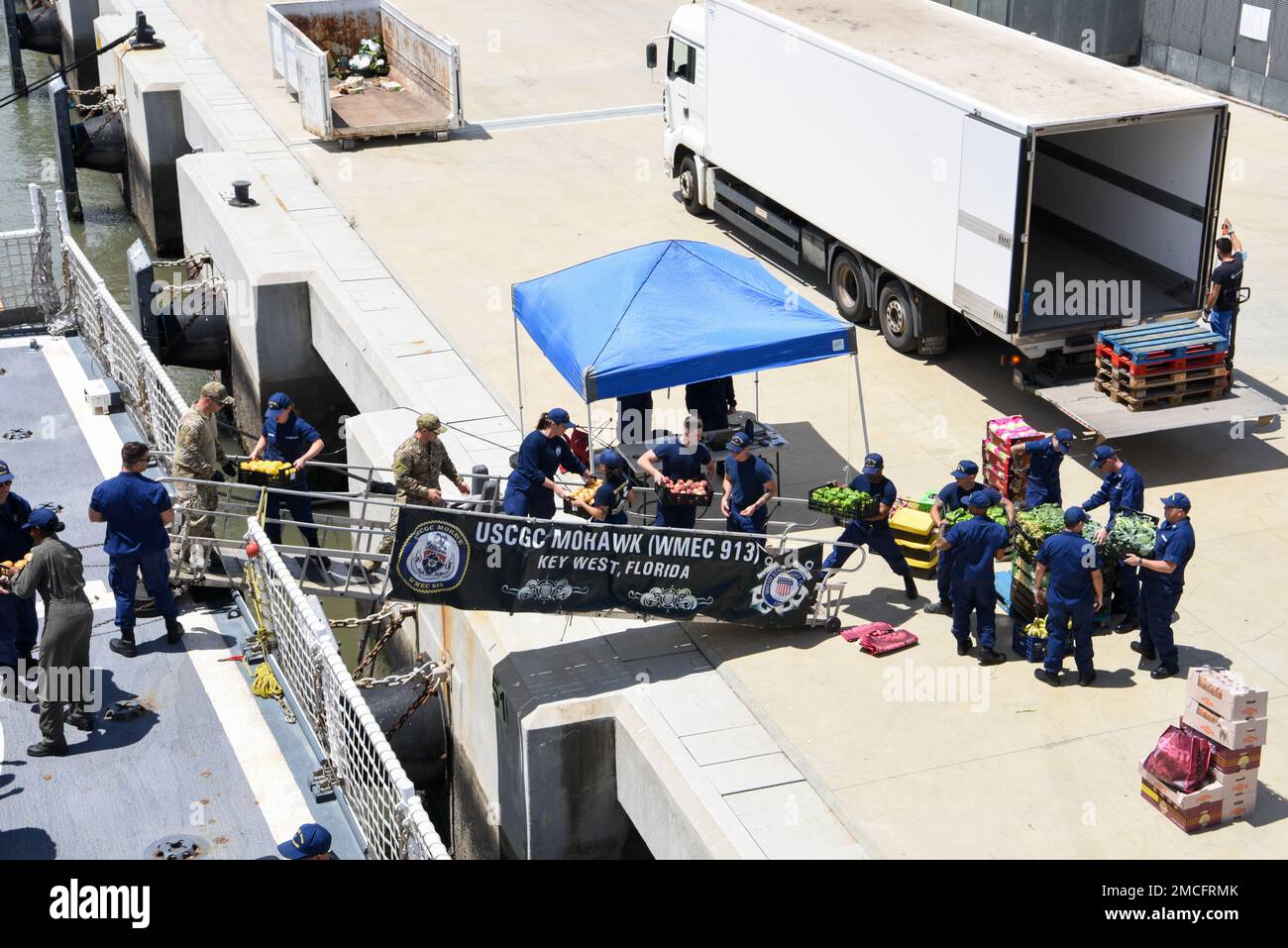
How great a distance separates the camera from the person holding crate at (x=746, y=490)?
513 inches

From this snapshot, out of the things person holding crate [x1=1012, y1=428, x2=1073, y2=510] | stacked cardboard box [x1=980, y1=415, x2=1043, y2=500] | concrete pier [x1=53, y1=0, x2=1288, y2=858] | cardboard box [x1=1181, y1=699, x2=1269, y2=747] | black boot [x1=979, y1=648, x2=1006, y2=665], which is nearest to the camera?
cardboard box [x1=1181, y1=699, x2=1269, y2=747]

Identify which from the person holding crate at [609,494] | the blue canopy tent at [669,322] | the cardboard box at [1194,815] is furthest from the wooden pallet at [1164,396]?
the cardboard box at [1194,815]

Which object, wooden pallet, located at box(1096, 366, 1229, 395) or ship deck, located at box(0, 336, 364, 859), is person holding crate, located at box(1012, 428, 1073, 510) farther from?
ship deck, located at box(0, 336, 364, 859)

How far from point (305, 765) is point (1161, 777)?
5.50m

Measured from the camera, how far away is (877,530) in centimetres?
Result: 1312

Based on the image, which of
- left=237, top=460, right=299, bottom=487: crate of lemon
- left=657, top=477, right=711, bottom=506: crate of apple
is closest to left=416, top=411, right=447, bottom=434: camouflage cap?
left=237, top=460, right=299, bottom=487: crate of lemon

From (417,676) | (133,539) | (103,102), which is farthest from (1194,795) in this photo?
(103,102)

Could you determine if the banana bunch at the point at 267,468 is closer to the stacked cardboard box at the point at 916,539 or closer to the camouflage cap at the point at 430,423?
the camouflage cap at the point at 430,423

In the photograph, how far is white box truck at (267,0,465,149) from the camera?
2544 cm

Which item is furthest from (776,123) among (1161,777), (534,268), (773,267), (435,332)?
(1161,777)

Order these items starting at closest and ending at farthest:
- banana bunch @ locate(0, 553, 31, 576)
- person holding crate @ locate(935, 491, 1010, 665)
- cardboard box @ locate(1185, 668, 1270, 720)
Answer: cardboard box @ locate(1185, 668, 1270, 720) < banana bunch @ locate(0, 553, 31, 576) < person holding crate @ locate(935, 491, 1010, 665)

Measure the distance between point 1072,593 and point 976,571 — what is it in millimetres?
716

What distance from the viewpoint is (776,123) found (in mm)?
19797

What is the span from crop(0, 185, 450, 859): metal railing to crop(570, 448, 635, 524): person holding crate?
9.32 ft
